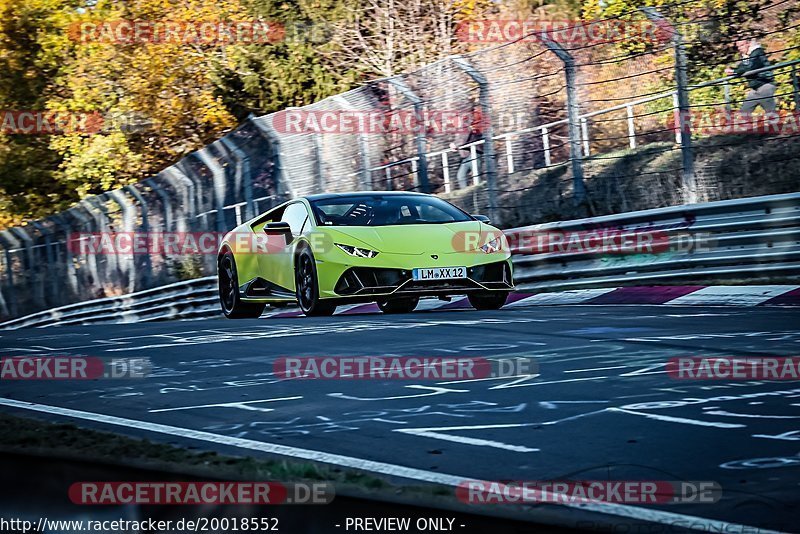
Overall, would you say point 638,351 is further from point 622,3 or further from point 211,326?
point 622,3

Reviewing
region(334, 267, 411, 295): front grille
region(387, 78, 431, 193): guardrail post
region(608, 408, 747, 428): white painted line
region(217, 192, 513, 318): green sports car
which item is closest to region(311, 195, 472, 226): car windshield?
region(217, 192, 513, 318): green sports car

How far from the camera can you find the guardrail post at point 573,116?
15.0 metres

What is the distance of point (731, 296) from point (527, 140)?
8.39 meters

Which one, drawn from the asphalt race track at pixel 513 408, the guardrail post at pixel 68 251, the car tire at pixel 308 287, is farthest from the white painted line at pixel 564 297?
the guardrail post at pixel 68 251

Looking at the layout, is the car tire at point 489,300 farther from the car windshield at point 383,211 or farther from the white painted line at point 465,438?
the white painted line at point 465,438

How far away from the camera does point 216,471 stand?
3322 millimetres

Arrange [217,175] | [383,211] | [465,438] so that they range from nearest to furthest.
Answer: [465,438] → [383,211] → [217,175]

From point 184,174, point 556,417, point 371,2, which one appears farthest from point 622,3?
point 556,417

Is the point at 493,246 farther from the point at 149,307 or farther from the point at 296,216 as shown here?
the point at 149,307

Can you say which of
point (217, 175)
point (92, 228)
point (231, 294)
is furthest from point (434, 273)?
point (92, 228)

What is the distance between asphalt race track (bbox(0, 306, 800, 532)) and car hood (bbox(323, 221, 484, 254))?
210 cm

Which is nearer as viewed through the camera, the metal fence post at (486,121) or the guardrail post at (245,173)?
the metal fence post at (486,121)

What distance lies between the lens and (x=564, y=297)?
14.3 m

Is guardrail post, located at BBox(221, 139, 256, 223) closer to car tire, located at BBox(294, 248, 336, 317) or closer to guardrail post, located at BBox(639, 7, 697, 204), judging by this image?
car tire, located at BBox(294, 248, 336, 317)
